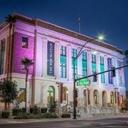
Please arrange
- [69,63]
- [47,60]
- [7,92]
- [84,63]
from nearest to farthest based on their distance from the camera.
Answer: [7,92]
[47,60]
[69,63]
[84,63]

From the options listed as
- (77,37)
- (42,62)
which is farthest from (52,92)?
(77,37)

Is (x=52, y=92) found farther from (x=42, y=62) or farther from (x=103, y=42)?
(x=103, y=42)

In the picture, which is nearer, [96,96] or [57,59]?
[57,59]

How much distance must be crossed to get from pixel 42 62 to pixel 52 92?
6994 millimetres

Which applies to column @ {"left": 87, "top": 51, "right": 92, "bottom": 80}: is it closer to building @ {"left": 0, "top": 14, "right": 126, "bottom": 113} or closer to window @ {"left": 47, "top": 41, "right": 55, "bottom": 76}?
building @ {"left": 0, "top": 14, "right": 126, "bottom": 113}

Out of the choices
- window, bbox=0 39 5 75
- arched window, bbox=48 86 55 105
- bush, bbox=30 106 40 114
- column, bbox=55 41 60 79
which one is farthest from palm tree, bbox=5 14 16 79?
column, bbox=55 41 60 79

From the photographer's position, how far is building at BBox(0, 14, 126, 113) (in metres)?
56.0

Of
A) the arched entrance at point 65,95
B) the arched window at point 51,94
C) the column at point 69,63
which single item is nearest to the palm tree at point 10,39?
the arched window at point 51,94

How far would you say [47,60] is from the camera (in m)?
61.1

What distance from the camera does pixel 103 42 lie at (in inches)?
3086

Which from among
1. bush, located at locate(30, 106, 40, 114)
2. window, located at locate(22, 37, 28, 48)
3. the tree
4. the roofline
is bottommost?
bush, located at locate(30, 106, 40, 114)

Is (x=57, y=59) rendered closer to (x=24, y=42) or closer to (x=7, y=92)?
(x=24, y=42)

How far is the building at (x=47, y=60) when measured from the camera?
5603cm

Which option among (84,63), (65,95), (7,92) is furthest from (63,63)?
(7,92)
